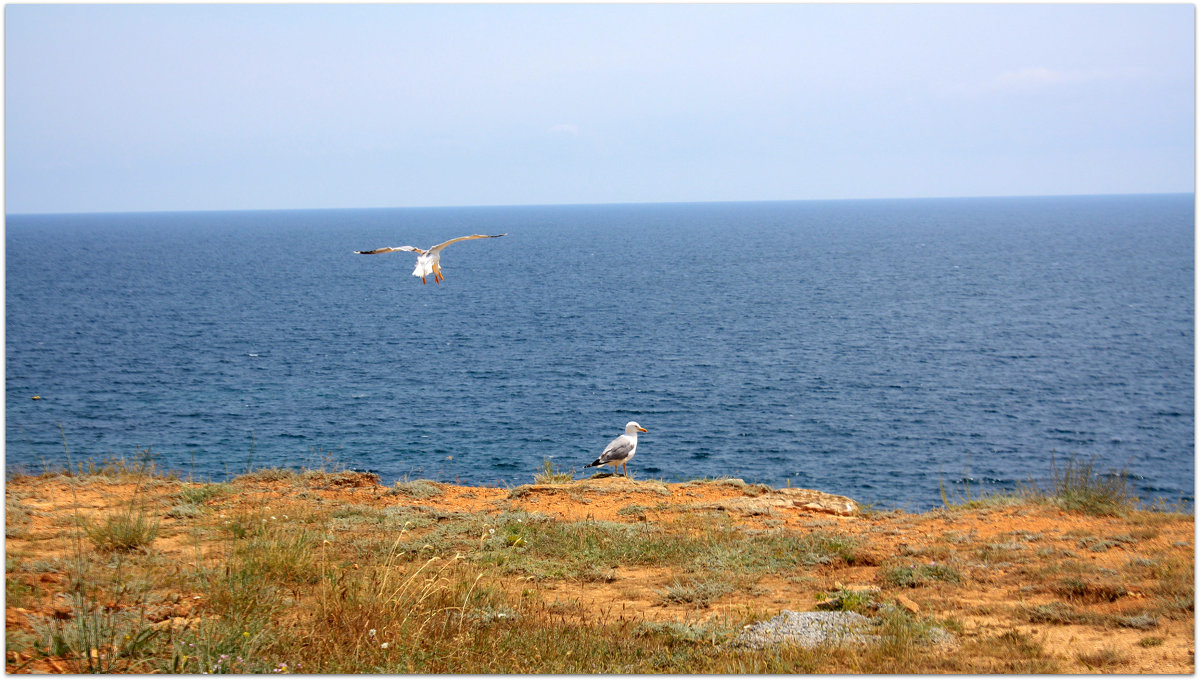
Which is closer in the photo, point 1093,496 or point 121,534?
point 121,534

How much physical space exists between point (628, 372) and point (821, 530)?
34079 mm

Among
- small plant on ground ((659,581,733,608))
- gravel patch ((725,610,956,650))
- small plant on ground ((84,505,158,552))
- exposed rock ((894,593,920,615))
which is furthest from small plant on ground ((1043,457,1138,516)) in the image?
small plant on ground ((84,505,158,552))

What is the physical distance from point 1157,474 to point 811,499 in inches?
998

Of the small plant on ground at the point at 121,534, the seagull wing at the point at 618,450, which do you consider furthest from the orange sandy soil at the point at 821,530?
the seagull wing at the point at 618,450

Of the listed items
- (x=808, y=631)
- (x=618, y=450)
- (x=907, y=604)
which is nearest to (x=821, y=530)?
(x=907, y=604)

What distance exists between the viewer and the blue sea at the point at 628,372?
32000mm

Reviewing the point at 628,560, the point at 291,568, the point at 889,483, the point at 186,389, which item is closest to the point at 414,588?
the point at 291,568

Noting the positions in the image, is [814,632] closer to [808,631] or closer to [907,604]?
[808,631]

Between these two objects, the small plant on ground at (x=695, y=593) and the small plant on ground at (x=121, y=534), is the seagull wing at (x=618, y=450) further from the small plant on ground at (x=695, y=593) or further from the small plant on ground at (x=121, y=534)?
the small plant on ground at (x=121, y=534)

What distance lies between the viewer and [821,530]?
10805 mm

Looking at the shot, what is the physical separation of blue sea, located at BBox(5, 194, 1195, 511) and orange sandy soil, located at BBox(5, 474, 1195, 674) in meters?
4.86

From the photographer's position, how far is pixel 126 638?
5.48m

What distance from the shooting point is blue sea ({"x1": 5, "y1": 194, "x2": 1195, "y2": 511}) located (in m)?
32.0

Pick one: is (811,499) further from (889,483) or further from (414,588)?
(889,483)
